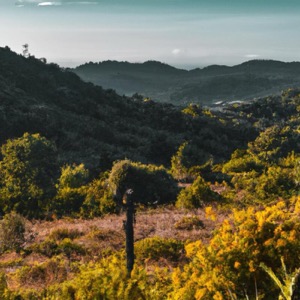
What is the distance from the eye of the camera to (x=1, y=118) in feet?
187

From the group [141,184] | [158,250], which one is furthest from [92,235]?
[141,184]

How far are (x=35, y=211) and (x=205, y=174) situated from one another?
56.6ft

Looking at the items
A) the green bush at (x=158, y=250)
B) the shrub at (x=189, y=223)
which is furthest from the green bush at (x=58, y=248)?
the shrub at (x=189, y=223)

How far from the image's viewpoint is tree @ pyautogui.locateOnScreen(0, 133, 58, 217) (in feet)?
96.7

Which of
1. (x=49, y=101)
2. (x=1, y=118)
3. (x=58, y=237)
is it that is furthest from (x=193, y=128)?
(x=58, y=237)

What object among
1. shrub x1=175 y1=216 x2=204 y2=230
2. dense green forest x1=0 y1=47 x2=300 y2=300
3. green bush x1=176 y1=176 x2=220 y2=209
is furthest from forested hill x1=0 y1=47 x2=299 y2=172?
shrub x1=175 y1=216 x2=204 y2=230

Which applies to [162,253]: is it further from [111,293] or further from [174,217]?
[111,293]

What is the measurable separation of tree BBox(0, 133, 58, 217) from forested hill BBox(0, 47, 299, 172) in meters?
14.2

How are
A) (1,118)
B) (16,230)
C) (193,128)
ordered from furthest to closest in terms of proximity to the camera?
(193,128)
(1,118)
(16,230)

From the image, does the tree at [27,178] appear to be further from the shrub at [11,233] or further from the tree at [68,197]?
the shrub at [11,233]

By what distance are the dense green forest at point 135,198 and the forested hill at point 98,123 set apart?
0.28 m

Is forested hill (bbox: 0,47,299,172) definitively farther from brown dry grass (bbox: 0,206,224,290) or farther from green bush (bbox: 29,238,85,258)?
green bush (bbox: 29,238,85,258)

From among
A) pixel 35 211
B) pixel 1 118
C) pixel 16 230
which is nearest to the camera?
pixel 16 230

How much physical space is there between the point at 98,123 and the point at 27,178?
123ft
